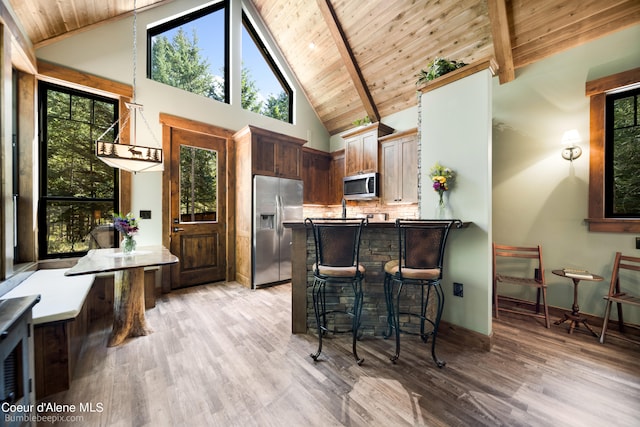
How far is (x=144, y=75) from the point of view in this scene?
11.4ft

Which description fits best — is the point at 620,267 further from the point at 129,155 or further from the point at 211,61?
the point at 211,61

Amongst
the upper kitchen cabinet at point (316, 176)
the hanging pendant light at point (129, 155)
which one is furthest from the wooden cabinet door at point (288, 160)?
the hanging pendant light at point (129, 155)

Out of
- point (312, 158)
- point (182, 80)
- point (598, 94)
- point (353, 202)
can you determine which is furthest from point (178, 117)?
point (598, 94)

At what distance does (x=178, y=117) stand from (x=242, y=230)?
1.98 meters

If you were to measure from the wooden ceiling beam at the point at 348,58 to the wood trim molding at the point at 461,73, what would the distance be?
224 cm

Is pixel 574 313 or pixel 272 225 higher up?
pixel 272 225

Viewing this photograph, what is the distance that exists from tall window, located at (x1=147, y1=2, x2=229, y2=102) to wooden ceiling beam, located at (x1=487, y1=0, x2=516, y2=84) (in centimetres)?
396

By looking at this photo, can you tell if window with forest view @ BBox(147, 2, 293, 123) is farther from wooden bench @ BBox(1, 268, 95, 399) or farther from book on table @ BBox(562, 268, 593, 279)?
book on table @ BBox(562, 268, 593, 279)

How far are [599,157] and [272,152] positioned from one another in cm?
410

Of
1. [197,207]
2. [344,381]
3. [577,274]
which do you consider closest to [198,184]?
[197,207]

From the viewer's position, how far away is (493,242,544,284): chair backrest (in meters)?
2.93

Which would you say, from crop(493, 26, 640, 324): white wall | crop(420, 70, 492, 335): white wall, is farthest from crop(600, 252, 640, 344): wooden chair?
crop(420, 70, 492, 335): white wall

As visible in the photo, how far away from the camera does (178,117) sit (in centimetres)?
375

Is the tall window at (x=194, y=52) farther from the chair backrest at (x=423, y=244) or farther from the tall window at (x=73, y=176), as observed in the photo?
the chair backrest at (x=423, y=244)
